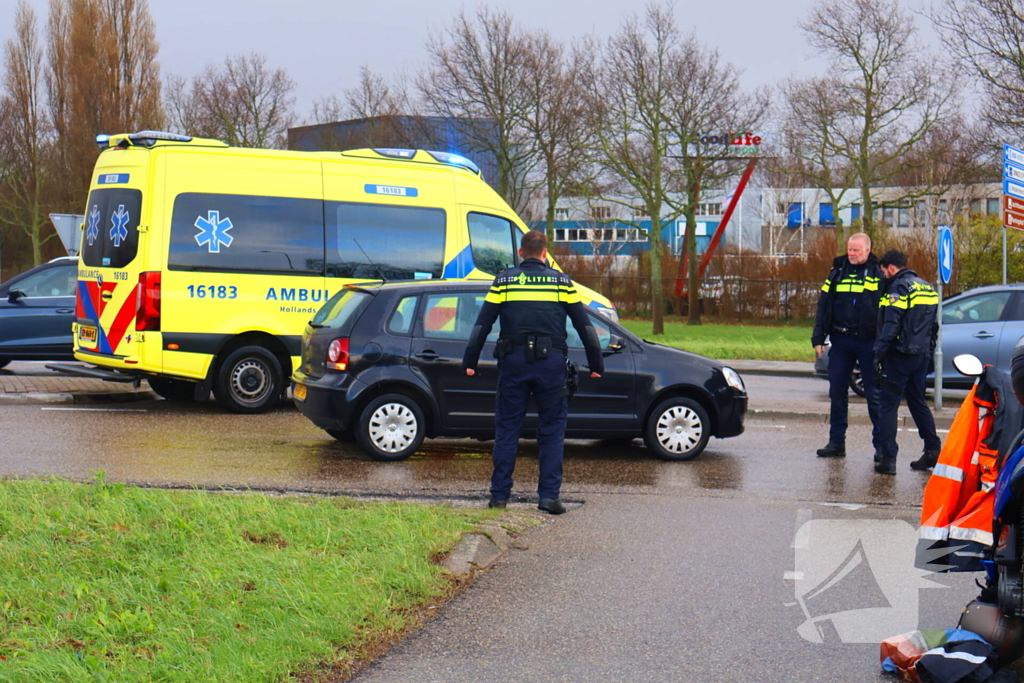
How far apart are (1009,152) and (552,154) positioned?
771 inches

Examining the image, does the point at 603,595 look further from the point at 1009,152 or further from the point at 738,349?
the point at 738,349

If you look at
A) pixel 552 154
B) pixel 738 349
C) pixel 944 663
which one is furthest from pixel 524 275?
pixel 552 154

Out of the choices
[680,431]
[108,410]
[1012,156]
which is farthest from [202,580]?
[1012,156]

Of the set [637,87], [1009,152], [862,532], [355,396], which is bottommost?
[862,532]

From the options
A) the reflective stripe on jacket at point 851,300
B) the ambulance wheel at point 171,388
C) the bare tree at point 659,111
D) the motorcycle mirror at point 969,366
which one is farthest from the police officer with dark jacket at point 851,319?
the bare tree at point 659,111

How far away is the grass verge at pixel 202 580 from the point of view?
13.6 feet

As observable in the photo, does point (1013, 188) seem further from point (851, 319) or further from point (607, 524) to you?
point (607, 524)

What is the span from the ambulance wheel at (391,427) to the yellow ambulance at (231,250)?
3.34 meters

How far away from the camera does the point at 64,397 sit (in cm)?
1317

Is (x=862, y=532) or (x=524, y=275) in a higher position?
(x=524, y=275)

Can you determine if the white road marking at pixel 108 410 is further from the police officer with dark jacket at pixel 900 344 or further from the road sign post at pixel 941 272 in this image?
the road sign post at pixel 941 272

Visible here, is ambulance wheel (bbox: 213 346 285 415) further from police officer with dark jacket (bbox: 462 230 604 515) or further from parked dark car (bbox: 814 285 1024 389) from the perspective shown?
parked dark car (bbox: 814 285 1024 389)

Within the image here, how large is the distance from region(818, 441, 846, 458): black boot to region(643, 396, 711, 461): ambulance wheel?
42.1 inches

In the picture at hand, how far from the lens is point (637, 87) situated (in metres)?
33.5
